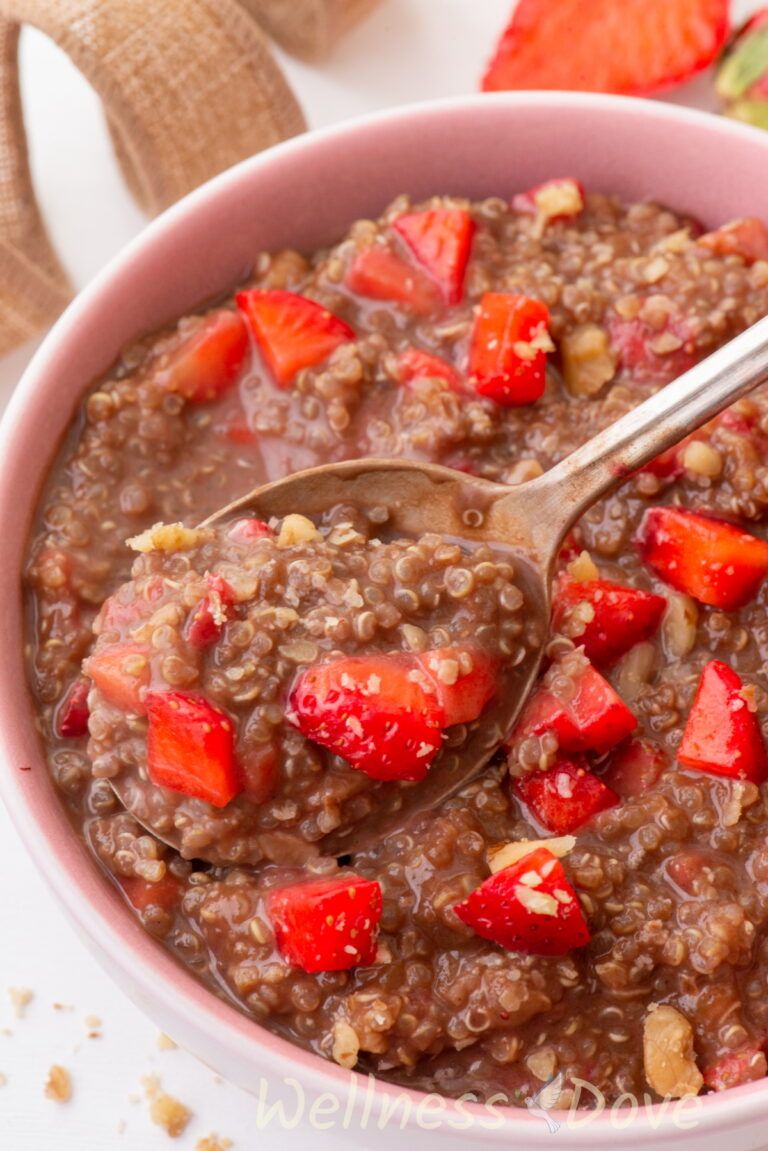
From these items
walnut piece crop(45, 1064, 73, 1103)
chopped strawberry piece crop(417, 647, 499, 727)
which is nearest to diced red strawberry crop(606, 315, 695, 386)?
chopped strawberry piece crop(417, 647, 499, 727)

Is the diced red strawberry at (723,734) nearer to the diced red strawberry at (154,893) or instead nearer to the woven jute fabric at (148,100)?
the diced red strawberry at (154,893)

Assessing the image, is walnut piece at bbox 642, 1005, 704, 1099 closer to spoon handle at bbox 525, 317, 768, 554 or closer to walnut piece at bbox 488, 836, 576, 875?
walnut piece at bbox 488, 836, 576, 875

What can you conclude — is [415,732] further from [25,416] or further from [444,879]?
[25,416]

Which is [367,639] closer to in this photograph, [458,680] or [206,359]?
[458,680]

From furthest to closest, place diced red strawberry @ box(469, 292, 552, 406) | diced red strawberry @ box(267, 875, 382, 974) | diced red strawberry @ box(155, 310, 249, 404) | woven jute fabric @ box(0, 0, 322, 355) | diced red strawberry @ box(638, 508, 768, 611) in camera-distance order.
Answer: woven jute fabric @ box(0, 0, 322, 355) < diced red strawberry @ box(155, 310, 249, 404) < diced red strawberry @ box(469, 292, 552, 406) < diced red strawberry @ box(638, 508, 768, 611) < diced red strawberry @ box(267, 875, 382, 974)

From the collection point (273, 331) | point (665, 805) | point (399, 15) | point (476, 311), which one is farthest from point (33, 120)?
point (665, 805)

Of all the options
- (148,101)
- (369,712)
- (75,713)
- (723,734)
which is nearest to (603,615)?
(723,734)

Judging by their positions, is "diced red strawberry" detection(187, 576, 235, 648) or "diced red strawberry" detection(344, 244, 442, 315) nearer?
"diced red strawberry" detection(187, 576, 235, 648)
